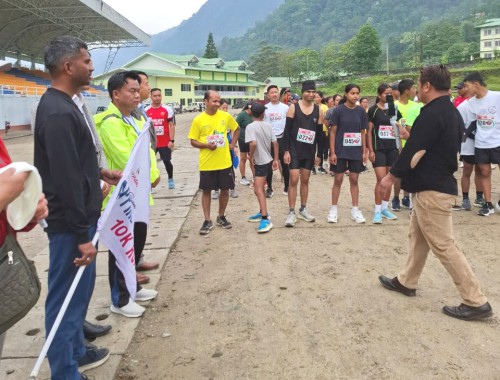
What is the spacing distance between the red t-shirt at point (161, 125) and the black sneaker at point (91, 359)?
561cm

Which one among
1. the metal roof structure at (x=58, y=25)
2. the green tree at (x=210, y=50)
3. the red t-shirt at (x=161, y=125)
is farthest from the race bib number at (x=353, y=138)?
the green tree at (x=210, y=50)

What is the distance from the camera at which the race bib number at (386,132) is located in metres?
5.97

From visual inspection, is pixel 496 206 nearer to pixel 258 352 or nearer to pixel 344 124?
pixel 344 124

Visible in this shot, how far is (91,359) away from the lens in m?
2.64

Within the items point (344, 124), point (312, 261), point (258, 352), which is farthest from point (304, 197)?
point (258, 352)

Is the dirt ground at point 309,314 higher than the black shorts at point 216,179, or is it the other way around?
the black shorts at point 216,179

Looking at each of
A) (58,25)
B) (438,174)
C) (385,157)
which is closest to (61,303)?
(438,174)

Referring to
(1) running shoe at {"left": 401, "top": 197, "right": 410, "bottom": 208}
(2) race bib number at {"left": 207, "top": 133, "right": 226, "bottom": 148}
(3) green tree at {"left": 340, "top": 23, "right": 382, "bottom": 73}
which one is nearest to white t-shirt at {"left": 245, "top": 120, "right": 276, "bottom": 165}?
(2) race bib number at {"left": 207, "top": 133, "right": 226, "bottom": 148}

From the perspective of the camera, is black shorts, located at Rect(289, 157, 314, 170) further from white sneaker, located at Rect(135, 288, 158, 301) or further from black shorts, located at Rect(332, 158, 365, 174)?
white sneaker, located at Rect(135, 288, 158, 301)

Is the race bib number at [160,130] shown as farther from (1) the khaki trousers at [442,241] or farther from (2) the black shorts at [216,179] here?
(1) the khaki trousers at [442,241]

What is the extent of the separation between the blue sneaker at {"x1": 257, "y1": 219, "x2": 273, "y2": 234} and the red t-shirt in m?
3.31

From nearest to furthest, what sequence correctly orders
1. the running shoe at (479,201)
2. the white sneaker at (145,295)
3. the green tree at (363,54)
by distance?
the white sneaker at (145,295), the running shoe at (479,201), the green tree at (363,54)

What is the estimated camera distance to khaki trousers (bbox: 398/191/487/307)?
3.14 m

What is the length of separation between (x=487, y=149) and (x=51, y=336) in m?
6.02
